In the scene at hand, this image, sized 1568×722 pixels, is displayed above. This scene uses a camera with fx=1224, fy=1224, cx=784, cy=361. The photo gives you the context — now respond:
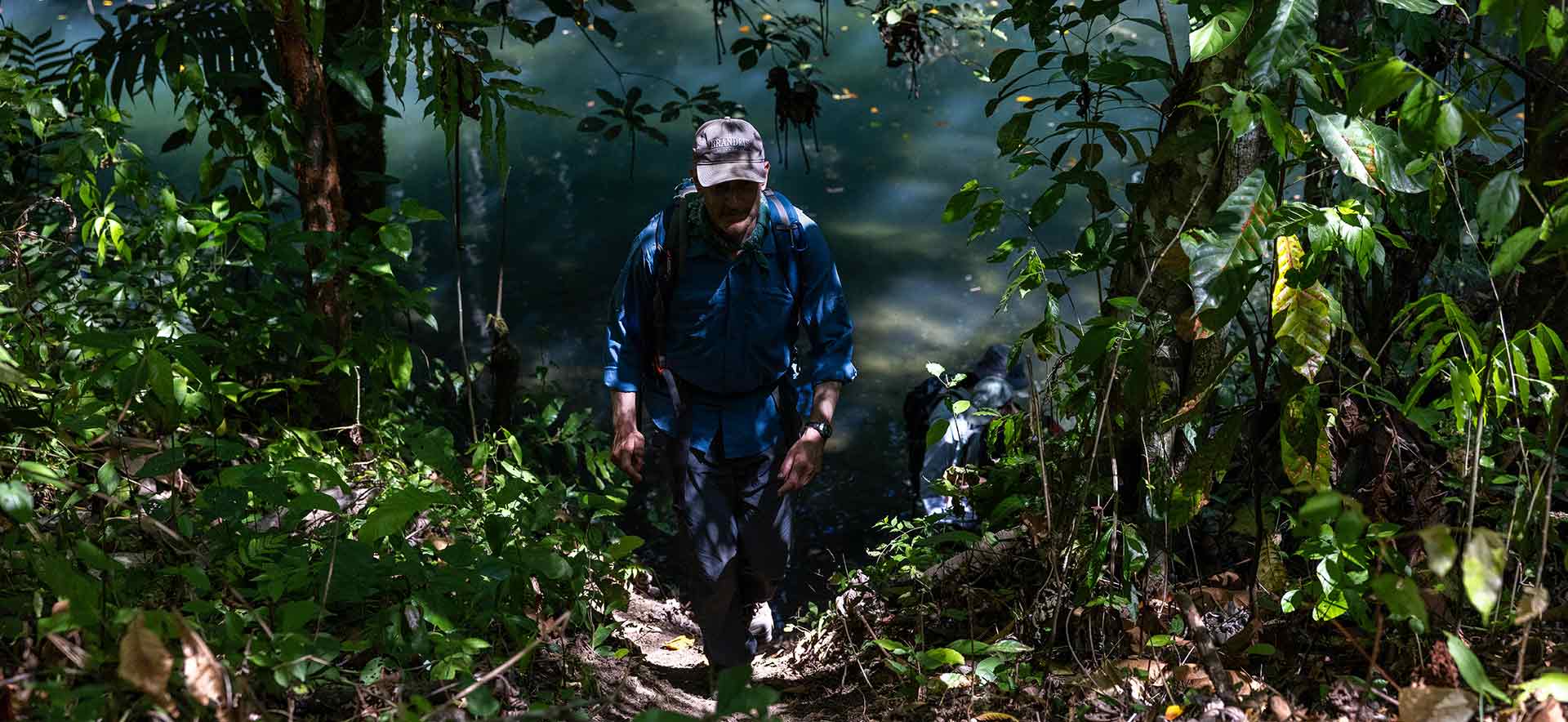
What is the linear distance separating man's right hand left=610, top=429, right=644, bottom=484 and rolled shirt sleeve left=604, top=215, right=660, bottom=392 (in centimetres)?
15

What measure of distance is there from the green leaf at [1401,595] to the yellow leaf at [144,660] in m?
2.03

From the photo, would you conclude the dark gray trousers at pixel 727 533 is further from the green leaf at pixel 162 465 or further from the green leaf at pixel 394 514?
the green leaf at pixel 162 465

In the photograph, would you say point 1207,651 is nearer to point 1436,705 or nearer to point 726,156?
point 1436,705

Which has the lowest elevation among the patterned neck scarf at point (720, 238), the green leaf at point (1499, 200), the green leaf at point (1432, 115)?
the patterned neck scarf at point (720, 238)

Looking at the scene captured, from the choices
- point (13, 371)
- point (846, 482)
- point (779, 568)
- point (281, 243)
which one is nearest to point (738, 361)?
point (779, 568)

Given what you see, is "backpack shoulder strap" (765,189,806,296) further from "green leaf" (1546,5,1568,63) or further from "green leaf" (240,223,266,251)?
"green leaf" (1546,5,1568,63)

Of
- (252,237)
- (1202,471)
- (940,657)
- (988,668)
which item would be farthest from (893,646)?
(252,237)

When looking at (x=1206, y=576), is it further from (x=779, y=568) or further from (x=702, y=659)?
(x=702, y=659)

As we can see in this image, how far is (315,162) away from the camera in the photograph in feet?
14.2

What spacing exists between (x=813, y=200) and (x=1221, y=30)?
324 inches

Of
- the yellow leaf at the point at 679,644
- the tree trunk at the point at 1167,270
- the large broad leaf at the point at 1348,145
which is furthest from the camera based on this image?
the yellow leaf at the point at 679,644

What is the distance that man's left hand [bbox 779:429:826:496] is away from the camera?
3.74 meters

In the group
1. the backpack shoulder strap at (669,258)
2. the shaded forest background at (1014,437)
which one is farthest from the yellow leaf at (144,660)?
the backpack shoulder strap at (669,258)

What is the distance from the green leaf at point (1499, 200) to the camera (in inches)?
81.7
